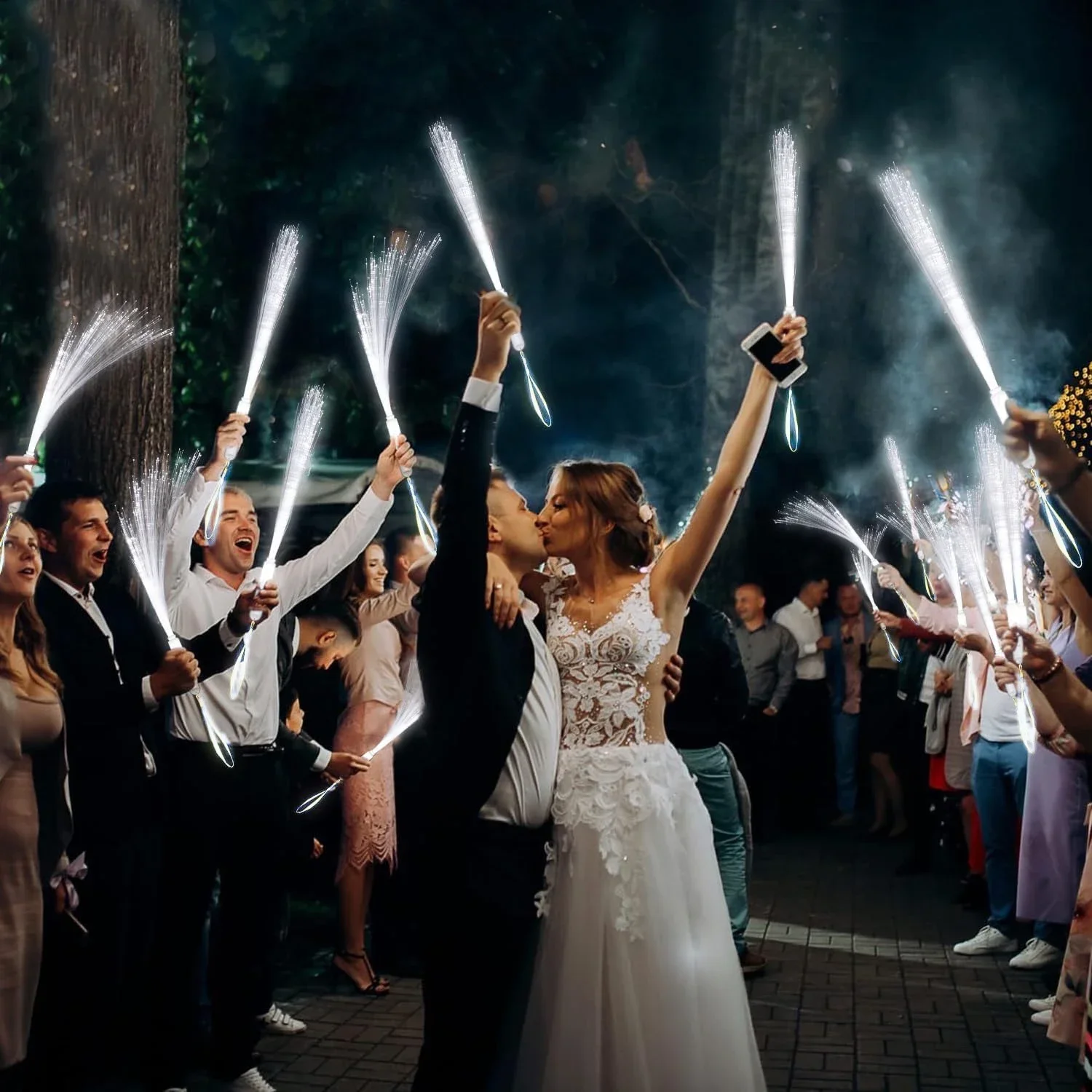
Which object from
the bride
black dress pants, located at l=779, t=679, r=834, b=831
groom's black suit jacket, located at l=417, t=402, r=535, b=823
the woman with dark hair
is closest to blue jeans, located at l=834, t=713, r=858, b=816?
black dress pants, located at l=779, t=679, r=834, b=831

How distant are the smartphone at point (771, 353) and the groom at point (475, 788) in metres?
0.73

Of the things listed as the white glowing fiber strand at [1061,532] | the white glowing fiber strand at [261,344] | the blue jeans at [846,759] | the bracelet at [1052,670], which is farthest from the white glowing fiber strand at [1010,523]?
the blue jeans at [846,759]

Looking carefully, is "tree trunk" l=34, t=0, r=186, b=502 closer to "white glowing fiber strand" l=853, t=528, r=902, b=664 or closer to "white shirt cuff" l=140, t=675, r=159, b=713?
"white shirt cuff" l=140, t=675, r=159, b=713

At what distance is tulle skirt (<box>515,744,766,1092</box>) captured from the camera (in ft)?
12.1

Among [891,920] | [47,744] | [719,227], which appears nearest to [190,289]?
[719,227]

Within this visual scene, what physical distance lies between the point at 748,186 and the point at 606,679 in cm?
1187

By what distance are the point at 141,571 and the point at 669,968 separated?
229 cm

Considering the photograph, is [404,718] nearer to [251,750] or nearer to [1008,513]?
[251,750]

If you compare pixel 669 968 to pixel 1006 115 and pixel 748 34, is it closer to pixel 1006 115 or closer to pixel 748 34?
pixel 748 34

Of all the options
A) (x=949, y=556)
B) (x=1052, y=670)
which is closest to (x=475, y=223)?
(x=1052, y=670)

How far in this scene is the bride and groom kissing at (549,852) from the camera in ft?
12.0

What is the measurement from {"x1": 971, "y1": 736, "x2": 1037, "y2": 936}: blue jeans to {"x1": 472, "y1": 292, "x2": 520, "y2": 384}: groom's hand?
5.36m

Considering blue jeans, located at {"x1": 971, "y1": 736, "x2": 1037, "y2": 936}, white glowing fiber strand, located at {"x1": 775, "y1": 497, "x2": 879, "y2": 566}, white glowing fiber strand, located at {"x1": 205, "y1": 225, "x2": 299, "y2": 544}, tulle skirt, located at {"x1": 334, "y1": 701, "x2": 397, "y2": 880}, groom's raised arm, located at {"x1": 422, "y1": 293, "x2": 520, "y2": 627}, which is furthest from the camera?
white glowing fiber strand, located at {"x1": 775, "y1": 497, "x2": 879, "y2": 566}

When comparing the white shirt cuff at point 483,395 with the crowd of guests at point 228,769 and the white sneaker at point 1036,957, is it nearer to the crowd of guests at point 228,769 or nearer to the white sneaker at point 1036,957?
the crowd of guests at point 228,769
